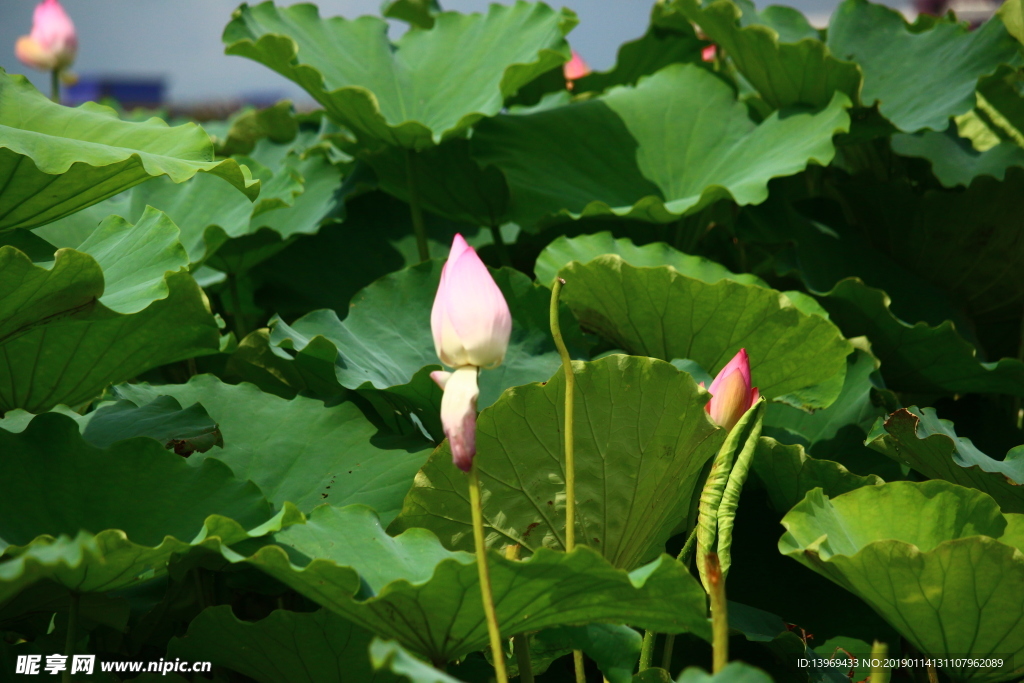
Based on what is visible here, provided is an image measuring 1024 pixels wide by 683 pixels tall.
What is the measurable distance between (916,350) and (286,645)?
0.82 meters

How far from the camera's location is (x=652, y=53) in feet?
5.36

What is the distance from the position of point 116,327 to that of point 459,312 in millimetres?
546

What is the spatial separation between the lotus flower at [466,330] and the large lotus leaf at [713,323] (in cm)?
44

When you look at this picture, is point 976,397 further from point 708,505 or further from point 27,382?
point 27,382

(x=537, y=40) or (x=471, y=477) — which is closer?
(x=471, y=477)

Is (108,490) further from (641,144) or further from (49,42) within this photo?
(49,42)

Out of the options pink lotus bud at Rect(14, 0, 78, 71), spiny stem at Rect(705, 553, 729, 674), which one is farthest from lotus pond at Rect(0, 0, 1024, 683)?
pink lotus bud at Rect(14, 0, 78, 71)

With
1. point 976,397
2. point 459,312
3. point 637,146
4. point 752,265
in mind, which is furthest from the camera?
point 752,265

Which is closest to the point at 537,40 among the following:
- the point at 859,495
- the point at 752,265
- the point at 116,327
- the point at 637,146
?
the point at 637,146

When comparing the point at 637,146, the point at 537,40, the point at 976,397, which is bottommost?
the point at 976,397

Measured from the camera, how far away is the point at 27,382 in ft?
3.14

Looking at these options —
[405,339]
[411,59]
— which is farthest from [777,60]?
[405,339]

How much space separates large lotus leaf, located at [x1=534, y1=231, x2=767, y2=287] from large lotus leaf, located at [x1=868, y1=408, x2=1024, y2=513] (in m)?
0.30

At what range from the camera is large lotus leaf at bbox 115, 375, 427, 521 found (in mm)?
878
